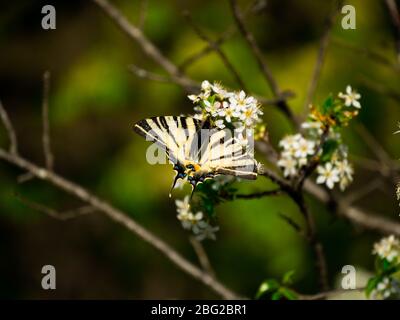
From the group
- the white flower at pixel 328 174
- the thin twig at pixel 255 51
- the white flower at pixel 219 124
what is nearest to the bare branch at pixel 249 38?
the thin twig at pixel 255 51

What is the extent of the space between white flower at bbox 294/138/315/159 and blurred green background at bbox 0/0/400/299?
8.27 feet

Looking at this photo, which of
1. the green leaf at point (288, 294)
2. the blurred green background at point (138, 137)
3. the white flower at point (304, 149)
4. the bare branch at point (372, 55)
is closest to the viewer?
the white flower at point (304, 149)

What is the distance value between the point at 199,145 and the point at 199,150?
0.04 ft

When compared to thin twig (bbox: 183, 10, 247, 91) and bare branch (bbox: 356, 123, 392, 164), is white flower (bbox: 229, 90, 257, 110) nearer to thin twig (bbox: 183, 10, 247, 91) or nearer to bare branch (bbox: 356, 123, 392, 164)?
thin twig (bbox: 183, 10, 247, 91)

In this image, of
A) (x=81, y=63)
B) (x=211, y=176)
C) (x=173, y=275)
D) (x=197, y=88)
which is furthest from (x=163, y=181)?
(x=211, y=176)

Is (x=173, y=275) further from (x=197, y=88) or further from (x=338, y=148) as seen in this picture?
(x=338, y=148)

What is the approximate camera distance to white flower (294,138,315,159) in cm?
157

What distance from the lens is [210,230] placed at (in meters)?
1.68

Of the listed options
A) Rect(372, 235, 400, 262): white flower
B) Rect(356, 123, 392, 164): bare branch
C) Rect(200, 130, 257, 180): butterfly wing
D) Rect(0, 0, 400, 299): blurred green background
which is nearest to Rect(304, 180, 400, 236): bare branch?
Rect(356, 123, 392, 164): bare branch

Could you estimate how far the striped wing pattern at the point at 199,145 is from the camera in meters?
1.41

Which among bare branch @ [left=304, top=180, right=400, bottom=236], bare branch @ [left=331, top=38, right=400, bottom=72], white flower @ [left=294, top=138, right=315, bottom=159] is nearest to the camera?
white flower @ [left=294, top=138, right=315, bottom=159]

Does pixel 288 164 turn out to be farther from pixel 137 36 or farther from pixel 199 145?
pixel 137 36

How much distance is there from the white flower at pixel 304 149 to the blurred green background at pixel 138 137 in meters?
2.52

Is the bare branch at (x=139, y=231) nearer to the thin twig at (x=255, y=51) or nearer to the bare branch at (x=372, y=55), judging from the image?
the thin twig at (x=255, y=51)
